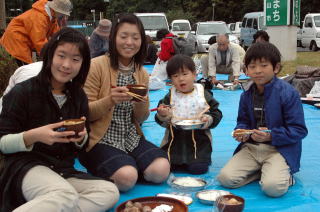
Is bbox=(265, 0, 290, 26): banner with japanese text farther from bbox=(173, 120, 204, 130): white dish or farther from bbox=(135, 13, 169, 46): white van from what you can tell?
bbox=(173, 120, 204, 130): white dish

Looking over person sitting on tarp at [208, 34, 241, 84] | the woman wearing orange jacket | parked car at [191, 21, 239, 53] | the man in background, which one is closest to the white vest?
the woman wearing orange jacket

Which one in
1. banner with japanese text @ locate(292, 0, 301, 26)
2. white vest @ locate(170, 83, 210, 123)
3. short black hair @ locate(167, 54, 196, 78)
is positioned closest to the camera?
short black hair @ locate(167, 54, 196, 78)

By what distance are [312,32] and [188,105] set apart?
1569 centimetres

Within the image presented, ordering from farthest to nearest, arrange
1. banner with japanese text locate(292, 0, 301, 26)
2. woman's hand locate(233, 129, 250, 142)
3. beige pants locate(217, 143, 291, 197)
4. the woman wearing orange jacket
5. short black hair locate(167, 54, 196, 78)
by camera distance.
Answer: banner with japanese text locate(292, 0, 301, 26)
the woman wearing orange jacket
short black hair locate(167, 54, 196, 78)
woman's hand locate(233, 129, 250, 142)
beige pants locate(217, 143, 291, 197)

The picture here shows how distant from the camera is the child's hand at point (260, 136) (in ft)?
9.67

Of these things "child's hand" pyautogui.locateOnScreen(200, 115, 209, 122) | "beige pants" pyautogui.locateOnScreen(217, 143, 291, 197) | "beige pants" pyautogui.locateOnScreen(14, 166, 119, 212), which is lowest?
"beige pants" pyautogui.locateOnScreen(217, 143, 291, 197)

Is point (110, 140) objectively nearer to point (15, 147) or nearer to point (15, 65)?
point (15, 147)

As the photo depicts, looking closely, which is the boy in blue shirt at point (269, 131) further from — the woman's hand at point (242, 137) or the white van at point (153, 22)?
the white van at point (153, 22)

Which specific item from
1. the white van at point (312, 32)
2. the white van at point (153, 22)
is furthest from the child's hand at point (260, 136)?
the white van at point (312, 32)

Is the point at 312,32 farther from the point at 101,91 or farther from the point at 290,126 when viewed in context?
the point at 101,91

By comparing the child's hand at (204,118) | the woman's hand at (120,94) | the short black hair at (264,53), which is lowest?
the child's hand at (204,118)

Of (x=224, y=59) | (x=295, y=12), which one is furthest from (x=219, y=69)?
(x=295, y=12)

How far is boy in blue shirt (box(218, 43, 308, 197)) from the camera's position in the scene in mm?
2992

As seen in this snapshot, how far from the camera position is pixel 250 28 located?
1836 centimetres
